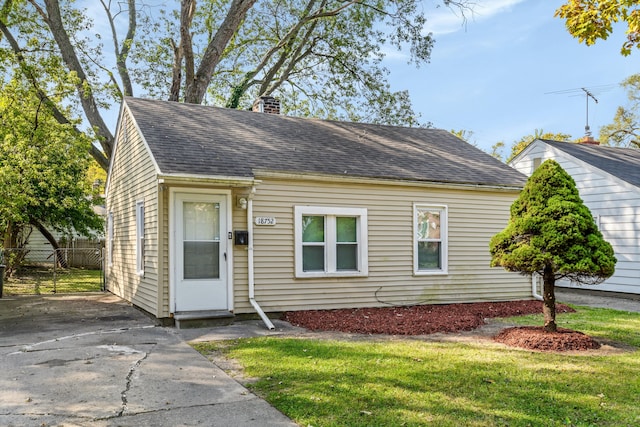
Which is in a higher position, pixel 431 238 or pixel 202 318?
pixel 431 238

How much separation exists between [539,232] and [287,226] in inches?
173

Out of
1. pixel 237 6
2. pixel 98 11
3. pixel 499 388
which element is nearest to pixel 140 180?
pixel 499 388

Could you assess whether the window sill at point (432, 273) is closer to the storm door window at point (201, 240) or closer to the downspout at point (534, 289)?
the downspout at point (534, 289)

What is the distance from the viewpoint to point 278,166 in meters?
9.41

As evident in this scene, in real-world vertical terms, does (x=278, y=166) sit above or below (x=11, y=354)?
above

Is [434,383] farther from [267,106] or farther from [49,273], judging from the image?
[49,273]

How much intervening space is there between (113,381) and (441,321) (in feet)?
18.2

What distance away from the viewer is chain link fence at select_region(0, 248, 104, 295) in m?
14.7

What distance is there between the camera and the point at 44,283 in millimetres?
16578

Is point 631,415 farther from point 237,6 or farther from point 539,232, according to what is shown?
point 237,6

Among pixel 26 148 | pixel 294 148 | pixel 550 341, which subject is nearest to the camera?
pixel 550 341

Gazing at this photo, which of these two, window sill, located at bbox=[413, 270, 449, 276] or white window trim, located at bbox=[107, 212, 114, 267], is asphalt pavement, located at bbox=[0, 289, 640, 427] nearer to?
window sill, located at bbox=[413, 270, 449, 276]

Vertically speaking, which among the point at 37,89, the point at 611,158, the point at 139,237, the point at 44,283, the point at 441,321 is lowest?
the point at 44,283

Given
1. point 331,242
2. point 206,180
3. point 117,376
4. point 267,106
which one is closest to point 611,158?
point 331,242
